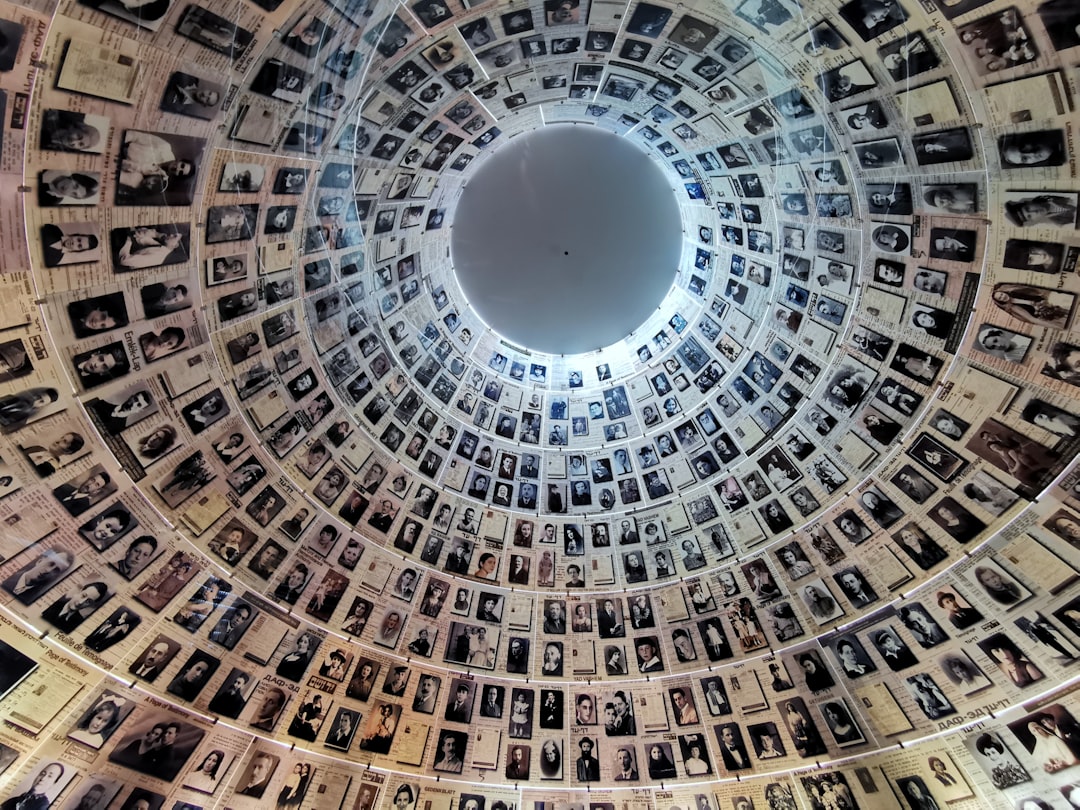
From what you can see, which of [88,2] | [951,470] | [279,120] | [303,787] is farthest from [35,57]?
[951,470]

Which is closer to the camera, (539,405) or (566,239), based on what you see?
(566,239)

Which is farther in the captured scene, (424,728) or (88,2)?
(424,728)

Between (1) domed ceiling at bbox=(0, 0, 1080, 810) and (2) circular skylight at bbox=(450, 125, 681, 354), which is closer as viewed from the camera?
(1) domed ceiling at bbox=(0, 0, 1080, 810)

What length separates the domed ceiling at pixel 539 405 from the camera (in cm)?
909

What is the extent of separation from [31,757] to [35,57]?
11368 millimetres

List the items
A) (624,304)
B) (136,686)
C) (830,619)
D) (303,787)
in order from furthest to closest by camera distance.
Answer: (624,304), (830,619), (303,787), (136,686)

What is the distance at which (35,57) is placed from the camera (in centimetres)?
704

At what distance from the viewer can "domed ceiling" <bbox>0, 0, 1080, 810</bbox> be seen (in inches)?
358

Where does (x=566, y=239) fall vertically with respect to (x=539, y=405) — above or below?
above

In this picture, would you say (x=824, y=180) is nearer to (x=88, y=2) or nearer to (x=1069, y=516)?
(x=1069, y=516)

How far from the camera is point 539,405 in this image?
19.6 meters

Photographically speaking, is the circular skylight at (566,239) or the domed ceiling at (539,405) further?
the circular skylight at (566,239)

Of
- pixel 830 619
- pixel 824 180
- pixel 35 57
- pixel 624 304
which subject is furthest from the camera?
pixel 624 304

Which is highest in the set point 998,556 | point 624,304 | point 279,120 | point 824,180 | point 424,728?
point 279,120
